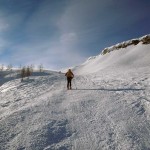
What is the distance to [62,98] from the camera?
706 inches

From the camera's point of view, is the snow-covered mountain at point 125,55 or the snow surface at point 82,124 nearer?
the snow surface at point 82,124

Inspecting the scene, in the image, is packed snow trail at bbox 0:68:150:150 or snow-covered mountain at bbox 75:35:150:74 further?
snow-covered mountain at bbox 75:35:150:74

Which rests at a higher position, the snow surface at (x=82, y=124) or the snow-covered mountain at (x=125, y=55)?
the snow-covered mountain at (x=125, y=55)

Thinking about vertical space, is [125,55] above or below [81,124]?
above

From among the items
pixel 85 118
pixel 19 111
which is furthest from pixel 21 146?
pixel 19 111

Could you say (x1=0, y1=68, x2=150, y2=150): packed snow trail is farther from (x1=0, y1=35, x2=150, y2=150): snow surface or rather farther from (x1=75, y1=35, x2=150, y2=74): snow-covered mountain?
(x1=75, y1=35, x2=150, y2=74): snow-covered mountain

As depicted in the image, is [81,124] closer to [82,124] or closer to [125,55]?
[82,124]

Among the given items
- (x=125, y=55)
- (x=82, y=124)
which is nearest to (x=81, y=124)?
(x=82, y=124)

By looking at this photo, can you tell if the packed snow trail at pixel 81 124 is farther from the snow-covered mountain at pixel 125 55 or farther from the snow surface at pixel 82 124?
the snow-covered mountain at pixel 125 55

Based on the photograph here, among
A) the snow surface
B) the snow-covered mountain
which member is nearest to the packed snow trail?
the snow surface

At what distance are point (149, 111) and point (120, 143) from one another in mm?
3692

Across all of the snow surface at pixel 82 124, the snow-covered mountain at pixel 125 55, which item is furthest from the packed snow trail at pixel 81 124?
the snow-covered mountain at pixel 125 55

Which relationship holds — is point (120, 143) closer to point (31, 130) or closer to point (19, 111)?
point (31, 130)

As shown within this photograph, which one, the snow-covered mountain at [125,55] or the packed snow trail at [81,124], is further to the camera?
the snow-covered mountain at [125,55]
